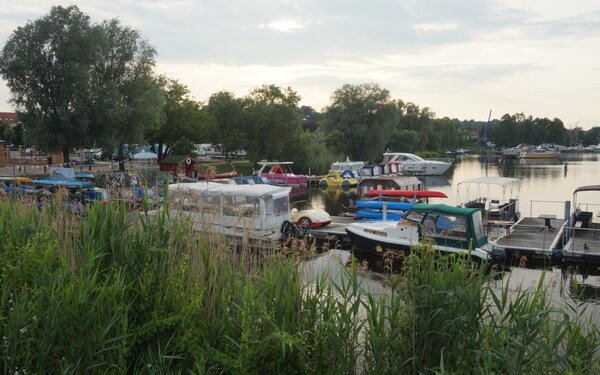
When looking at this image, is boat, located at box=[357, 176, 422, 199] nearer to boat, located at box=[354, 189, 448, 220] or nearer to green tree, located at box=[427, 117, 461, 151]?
boat, located at box=[354, 189, 448, 220]

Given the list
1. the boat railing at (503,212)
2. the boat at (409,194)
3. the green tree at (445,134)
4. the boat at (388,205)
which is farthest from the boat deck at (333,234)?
the green tree at (445,134)

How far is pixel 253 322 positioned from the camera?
6047mm

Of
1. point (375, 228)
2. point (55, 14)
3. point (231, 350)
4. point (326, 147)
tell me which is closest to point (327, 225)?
point (375, 228)

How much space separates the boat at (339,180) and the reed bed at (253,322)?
133 ft

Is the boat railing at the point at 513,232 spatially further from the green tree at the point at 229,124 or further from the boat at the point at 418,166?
the green tree at the point at 229,124

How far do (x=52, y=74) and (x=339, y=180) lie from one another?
24.5 meters

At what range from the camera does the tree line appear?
3906 cm

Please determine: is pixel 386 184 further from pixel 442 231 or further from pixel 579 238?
pixel 442 231

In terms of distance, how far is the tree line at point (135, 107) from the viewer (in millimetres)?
39062

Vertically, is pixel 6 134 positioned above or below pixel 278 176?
above

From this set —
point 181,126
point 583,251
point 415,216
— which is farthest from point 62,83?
point 583,251

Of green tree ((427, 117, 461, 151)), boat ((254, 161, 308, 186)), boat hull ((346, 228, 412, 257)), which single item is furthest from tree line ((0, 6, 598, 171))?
green tree ((427, 117, 461, 151))

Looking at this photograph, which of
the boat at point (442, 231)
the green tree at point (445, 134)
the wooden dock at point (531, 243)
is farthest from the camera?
the green tree at point (445, 134)

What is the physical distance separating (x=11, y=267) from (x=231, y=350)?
2.80 m
